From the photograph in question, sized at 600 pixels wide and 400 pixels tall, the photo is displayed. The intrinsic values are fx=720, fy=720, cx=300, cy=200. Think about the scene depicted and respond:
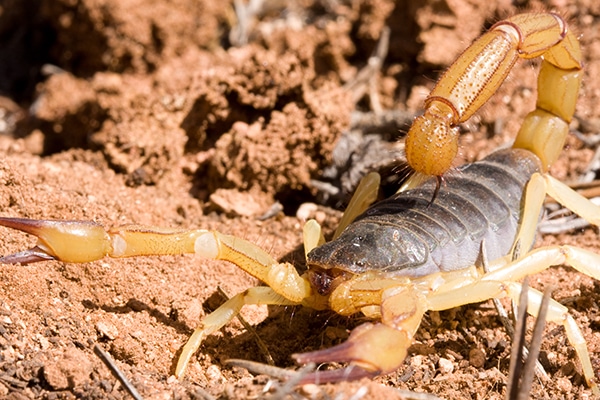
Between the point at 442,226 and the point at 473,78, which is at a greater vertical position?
the point at 473,78

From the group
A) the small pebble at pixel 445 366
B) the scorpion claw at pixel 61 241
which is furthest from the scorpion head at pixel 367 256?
the scorpion claw at pixel 61 241

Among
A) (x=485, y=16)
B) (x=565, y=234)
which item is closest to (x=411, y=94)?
(x=485, y=16)

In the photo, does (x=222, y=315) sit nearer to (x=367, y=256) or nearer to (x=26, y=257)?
(x=367, y=256)

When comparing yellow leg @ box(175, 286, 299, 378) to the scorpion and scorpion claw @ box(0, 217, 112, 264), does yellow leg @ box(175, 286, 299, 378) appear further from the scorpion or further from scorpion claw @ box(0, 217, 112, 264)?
scorpion claw @ box(0, 217, 112, 264)

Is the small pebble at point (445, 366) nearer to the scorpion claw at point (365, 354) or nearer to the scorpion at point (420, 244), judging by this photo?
the scorpion at point (420, 244)

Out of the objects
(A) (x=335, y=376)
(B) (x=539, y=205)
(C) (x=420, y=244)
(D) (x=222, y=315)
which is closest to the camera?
(A) (x=335, y=376)

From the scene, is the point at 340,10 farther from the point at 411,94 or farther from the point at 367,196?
the point at 367,196

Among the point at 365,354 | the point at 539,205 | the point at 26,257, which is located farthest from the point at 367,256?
the point at 26,257
